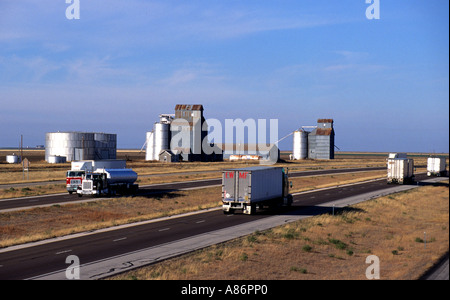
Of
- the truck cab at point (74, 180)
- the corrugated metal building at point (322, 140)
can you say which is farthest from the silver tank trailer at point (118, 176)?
the corrugated metal building at point (322, 140)

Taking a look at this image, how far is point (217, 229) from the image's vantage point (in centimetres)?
3155

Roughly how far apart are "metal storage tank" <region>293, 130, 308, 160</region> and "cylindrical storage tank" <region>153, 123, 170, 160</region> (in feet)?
208

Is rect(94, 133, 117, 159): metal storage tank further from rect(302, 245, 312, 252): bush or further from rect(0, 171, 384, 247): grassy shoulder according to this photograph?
rect(302, 245, 312, 252): bush

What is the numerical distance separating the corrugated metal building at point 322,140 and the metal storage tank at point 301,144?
1.51 m

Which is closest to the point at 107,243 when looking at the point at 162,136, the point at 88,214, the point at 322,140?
the point at 88,214

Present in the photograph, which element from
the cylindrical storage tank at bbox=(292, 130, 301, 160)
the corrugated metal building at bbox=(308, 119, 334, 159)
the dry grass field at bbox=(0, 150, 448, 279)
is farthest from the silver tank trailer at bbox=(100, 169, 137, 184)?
the cylindrical storage tank at bbox=(292, 130, 301, 160)

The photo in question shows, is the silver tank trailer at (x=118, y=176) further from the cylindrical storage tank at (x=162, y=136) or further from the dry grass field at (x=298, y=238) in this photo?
the cylindrical storage tank at (x=162, y=136)

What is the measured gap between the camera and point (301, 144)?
18512 centimetres

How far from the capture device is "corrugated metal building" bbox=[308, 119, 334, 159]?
181750 mm

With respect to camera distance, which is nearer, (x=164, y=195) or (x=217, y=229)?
(x=217, y=229)

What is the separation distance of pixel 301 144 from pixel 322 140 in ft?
25.6
